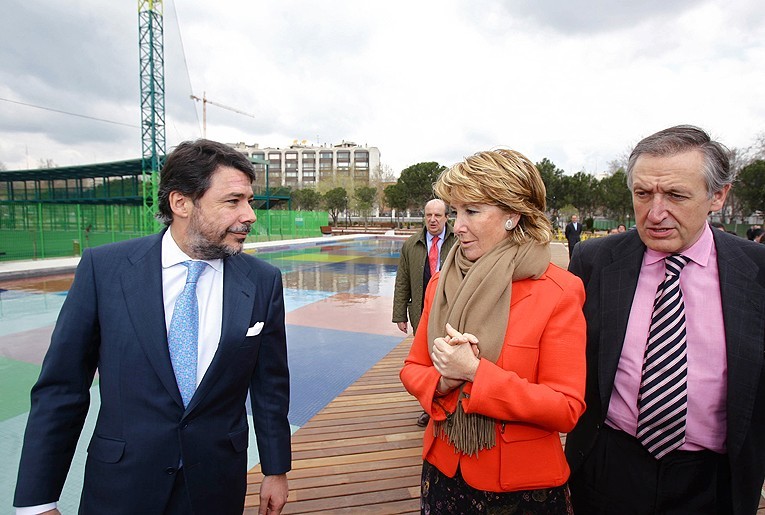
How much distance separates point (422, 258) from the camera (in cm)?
396

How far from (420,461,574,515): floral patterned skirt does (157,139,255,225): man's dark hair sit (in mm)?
1442

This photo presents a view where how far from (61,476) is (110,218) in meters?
21.7

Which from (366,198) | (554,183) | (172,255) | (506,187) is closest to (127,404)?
(172,255)

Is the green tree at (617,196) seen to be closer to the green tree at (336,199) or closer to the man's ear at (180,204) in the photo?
the green tree at (336,199)

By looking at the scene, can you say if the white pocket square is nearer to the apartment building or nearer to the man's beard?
the man's beard

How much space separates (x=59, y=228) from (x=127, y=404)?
2085 cm

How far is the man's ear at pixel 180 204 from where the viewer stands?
1641 millimetres

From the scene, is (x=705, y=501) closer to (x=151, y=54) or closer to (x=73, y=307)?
(x=73, y=307)

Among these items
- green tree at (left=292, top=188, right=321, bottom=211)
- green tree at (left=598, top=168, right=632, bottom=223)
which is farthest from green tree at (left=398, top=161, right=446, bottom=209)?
green tree at (left=598, top=168, right=632, bottom=223)

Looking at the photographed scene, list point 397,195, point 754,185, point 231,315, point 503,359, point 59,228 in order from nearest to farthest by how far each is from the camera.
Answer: point 503,359 → point 231,315 → point 59,228 → point 754,185 → point 397,195

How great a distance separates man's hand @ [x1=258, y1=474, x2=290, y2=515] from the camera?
5.70ft

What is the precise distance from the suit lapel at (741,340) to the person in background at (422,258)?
7.93 feet

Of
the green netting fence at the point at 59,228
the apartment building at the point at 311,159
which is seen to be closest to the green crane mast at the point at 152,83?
the green netting fence at the point at 59,228

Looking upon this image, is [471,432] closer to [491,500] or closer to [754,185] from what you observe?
[491,500]
